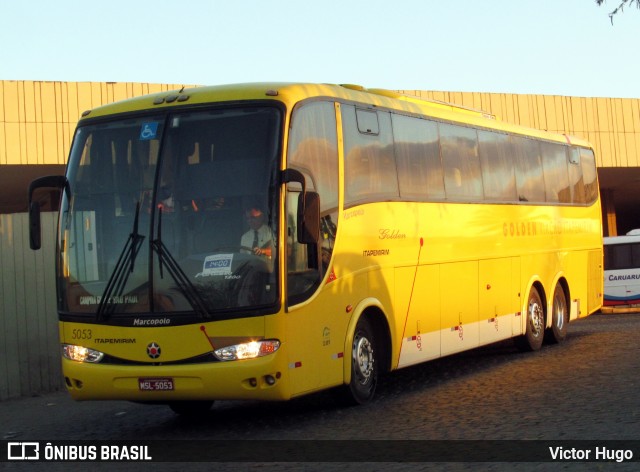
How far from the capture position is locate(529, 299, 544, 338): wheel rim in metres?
18.1

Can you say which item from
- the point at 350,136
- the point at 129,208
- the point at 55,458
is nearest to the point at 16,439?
the point at 55,458

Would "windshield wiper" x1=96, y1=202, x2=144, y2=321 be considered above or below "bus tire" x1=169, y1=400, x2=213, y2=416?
above

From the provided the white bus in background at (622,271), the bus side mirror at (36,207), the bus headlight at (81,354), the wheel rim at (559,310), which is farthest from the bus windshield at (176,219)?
the white bus in background at (622,271)

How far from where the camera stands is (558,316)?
63.9 feet

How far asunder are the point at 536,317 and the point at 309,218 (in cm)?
852

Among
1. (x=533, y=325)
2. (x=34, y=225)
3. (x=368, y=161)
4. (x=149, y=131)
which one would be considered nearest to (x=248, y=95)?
(x=149, y=131)

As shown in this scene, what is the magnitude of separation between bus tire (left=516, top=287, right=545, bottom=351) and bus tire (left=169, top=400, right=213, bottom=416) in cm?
661

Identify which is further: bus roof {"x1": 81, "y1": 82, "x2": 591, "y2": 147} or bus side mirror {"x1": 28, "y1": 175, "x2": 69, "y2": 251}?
bus side mirror {"x1": 28, "y1": 175, "x2": 69, "y2": 251}

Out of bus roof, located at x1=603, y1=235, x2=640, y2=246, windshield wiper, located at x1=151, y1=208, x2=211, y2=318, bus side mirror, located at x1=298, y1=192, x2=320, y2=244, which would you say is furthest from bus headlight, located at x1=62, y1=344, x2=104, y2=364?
bus roof, located at x1=603, y1=235, x2=640, y2=246

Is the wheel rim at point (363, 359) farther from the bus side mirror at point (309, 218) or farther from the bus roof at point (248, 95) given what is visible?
the bus roof at point (248, 95)

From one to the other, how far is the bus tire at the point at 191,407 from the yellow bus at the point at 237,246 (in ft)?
0.11

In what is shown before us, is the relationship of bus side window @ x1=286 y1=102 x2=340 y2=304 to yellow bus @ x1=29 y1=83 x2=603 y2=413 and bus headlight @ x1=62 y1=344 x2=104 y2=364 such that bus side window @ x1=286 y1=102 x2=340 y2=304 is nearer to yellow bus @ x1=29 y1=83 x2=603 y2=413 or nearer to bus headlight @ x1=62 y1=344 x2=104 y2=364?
yellow bus @ x1=29 y1=83 x2=603 y2=413

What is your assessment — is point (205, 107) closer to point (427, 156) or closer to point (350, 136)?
point (350, 136)

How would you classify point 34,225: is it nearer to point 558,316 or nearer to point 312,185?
point 312,185
